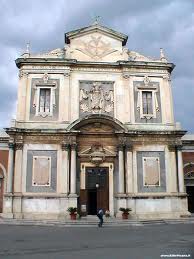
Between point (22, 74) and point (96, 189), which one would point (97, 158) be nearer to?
point (96, 189)

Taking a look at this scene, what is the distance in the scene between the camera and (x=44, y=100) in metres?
28.2

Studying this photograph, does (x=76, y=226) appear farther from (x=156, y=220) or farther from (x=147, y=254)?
(x=147, y=254)

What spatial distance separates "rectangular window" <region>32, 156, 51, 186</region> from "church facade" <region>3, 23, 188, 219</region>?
7cm

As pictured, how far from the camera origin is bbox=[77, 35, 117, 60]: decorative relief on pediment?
1169 inches

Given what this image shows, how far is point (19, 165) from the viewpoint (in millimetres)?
26109

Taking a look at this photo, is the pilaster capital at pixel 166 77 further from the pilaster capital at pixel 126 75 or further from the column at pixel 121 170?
the column at pixel 121 170

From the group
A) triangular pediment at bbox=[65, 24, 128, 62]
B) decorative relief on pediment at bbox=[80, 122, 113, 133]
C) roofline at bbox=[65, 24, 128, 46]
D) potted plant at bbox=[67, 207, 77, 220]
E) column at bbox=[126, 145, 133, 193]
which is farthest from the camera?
roofline at bbox=[65, 24, 128, 46]

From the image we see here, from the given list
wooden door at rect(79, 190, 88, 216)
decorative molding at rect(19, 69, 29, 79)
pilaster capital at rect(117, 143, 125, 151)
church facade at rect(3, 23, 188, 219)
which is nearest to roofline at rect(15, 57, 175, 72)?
church facade at rect(3, 23, 188, 219)

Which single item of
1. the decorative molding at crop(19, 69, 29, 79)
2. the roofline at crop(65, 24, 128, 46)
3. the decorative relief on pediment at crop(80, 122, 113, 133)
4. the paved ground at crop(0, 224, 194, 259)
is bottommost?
the paved ground at crop(0, 224, 194, 259)

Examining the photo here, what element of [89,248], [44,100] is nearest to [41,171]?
[44,100]

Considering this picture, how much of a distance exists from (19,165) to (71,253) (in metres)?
16.1

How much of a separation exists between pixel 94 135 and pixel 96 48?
Result: 25.4 ft

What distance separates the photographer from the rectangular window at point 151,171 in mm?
26906

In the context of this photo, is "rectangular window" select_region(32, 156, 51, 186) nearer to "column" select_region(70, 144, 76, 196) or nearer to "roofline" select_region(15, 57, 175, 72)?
"column" select_region(70, 144, 76, 196)
